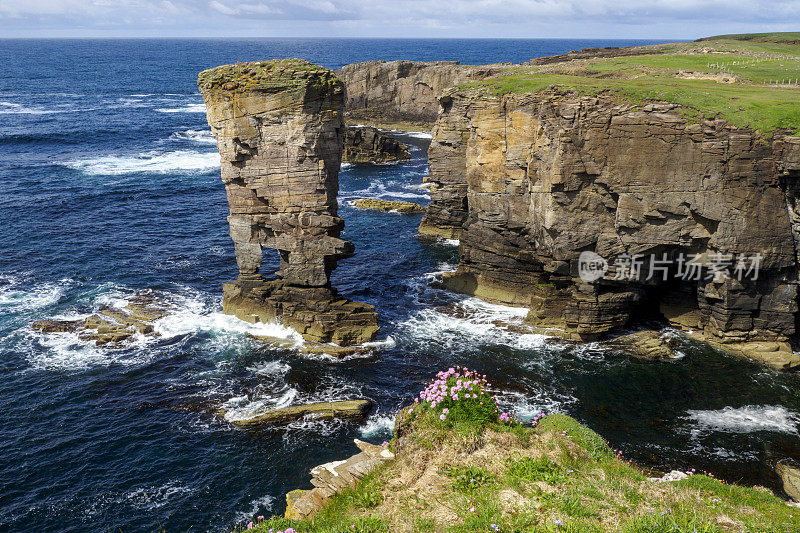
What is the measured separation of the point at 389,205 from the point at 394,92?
57.1 m

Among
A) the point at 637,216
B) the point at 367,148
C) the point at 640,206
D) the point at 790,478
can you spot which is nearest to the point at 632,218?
the point at 637,216

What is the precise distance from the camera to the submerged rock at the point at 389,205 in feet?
238

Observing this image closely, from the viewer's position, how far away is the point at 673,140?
38.8 m

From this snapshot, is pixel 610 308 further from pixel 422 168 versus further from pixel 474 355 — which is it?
pixel 422 168

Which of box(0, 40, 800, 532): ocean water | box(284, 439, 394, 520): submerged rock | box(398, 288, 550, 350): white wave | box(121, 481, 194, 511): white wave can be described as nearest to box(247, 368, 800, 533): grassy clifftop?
box(284, 439, 394, 520): submerged rock

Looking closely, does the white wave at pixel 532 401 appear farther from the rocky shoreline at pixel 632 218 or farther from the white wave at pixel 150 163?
the white wave at pixel 150 163

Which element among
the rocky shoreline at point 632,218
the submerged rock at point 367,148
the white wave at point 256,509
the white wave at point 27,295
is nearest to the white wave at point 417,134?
the submerged rock at point 367,148

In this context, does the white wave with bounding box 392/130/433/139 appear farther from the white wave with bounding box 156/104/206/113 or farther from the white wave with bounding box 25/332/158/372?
the white wave with bounding box 25/332/158/372

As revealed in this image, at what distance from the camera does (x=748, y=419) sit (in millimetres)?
33406

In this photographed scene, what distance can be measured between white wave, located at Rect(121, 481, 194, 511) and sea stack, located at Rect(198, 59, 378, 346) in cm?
1536

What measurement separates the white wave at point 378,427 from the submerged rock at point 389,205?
134ft

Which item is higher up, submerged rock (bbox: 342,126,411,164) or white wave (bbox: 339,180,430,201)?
submerged rock (bbox: 342,126,411,164)

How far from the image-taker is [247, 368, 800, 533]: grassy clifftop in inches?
672

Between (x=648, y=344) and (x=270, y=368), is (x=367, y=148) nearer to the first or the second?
(x=270, y=368)
